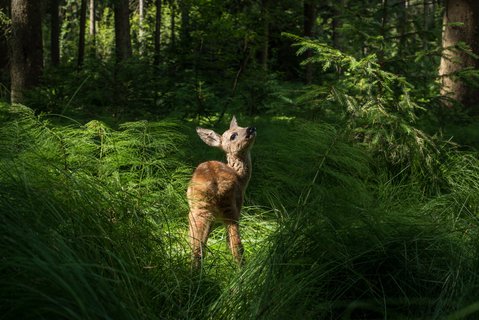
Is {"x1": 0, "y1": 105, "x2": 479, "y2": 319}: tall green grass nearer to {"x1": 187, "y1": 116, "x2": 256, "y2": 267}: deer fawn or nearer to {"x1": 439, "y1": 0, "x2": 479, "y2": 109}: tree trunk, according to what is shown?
{"x1": 187, "y1": 116, "x2": 256, "y2": 267}: deer fawn

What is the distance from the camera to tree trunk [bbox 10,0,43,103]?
10.1m

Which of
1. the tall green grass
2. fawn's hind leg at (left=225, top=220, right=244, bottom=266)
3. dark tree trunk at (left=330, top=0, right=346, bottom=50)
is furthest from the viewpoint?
dark tree trunk at (left=330, top=0, right=346, bottom=50)

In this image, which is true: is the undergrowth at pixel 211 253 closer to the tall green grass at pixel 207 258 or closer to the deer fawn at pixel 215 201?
the tall green grass at pixel 207 258

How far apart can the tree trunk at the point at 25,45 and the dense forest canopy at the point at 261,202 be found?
23 millimetres

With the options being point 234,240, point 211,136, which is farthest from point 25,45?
point 234,240

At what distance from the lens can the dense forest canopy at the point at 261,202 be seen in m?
3.00

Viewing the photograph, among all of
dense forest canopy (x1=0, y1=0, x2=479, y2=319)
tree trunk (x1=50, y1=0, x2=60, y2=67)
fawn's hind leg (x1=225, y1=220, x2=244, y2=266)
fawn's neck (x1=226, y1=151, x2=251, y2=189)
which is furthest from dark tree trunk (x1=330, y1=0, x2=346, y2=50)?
tree trunk (x1=50, y1=0, x2=60, y2=67)

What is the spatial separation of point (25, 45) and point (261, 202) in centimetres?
603

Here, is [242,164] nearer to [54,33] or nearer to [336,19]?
[336,19]

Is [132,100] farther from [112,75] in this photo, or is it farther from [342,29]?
[342,29]

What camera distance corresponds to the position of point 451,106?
866 centimetres

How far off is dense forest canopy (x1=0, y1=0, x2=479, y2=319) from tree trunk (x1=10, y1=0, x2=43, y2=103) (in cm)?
2

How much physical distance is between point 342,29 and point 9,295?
18.1ft

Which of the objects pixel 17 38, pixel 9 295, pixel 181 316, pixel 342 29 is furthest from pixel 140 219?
pixel 17 38
